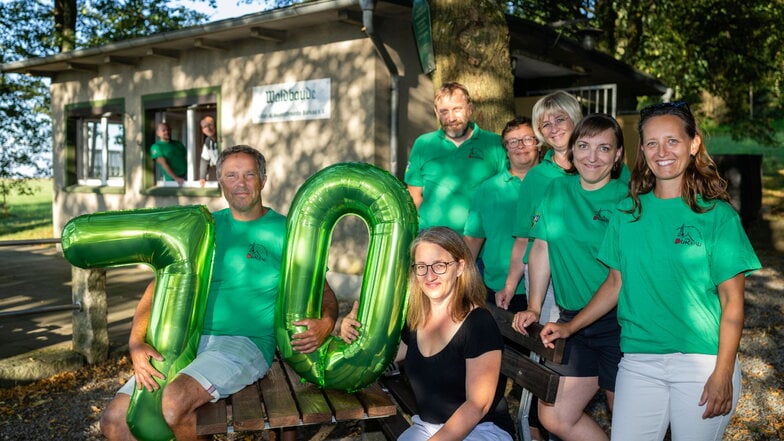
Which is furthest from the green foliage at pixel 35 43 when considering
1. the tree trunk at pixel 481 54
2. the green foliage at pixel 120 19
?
the tree trunk at pixel 481 54

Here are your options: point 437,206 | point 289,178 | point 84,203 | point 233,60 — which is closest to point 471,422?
point 437,206

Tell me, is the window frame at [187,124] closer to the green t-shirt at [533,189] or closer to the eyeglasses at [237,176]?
the eyeglasses at [237,176]

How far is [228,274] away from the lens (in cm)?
306

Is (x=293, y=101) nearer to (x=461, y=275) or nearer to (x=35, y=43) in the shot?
(x=461, y=275)

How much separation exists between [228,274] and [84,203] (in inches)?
395

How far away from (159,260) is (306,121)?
607 centimetres

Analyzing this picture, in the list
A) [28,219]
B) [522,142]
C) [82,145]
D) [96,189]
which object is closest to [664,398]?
[522,142]

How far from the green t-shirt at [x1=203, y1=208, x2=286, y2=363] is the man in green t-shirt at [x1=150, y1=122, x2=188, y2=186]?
7.57m

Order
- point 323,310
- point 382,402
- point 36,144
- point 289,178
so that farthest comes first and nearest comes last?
point 36,144 → point 289,178 → point 323,310 → point 382,402

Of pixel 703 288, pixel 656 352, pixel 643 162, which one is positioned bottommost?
pixel 656 352

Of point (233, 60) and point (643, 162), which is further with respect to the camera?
point (233, 60)

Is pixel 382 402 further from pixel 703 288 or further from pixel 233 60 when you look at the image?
pixel 233 60

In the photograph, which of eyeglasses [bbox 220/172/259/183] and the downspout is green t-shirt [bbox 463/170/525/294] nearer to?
eyeglasses [bbox 220/172/259/183]

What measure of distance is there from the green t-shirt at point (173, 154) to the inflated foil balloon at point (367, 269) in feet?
26.7
